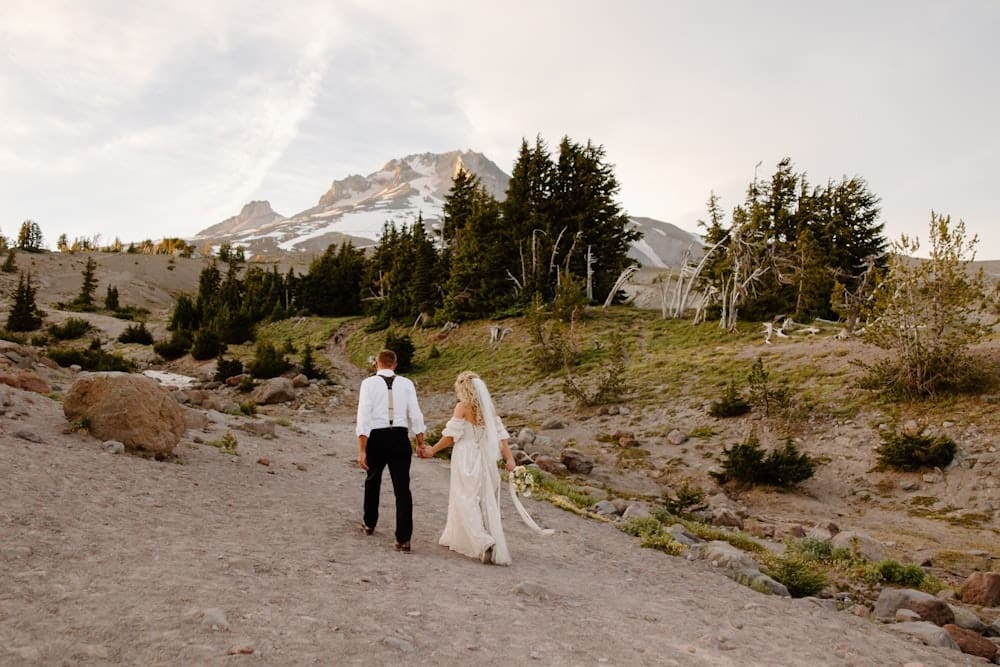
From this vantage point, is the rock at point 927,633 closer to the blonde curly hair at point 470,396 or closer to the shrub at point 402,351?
the blonde curly hair at point 470,396

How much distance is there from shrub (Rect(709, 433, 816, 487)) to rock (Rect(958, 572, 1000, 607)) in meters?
5.59

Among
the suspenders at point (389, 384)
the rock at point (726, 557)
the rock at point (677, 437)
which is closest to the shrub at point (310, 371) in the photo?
the rock at point (677, 437)

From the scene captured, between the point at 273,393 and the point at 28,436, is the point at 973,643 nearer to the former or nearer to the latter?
the point at 28,436

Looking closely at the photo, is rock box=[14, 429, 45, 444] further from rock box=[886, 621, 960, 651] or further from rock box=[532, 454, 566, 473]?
rock box=[886, 621, 960, 651]

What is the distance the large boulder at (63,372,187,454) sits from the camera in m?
9.05

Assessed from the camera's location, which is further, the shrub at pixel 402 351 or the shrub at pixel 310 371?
the shrub at pixel 402 351

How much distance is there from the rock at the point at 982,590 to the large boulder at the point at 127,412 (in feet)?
37.9

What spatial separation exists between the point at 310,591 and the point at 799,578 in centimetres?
591

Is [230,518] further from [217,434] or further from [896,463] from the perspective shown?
[896,463]

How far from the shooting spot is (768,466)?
13.0 metres

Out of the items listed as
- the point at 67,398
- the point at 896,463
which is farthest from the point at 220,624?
the point at 896,463

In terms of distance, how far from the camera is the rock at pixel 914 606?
241 inches

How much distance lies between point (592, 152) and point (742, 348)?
2468cm

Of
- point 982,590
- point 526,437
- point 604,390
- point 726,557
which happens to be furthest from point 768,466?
point 604,390
